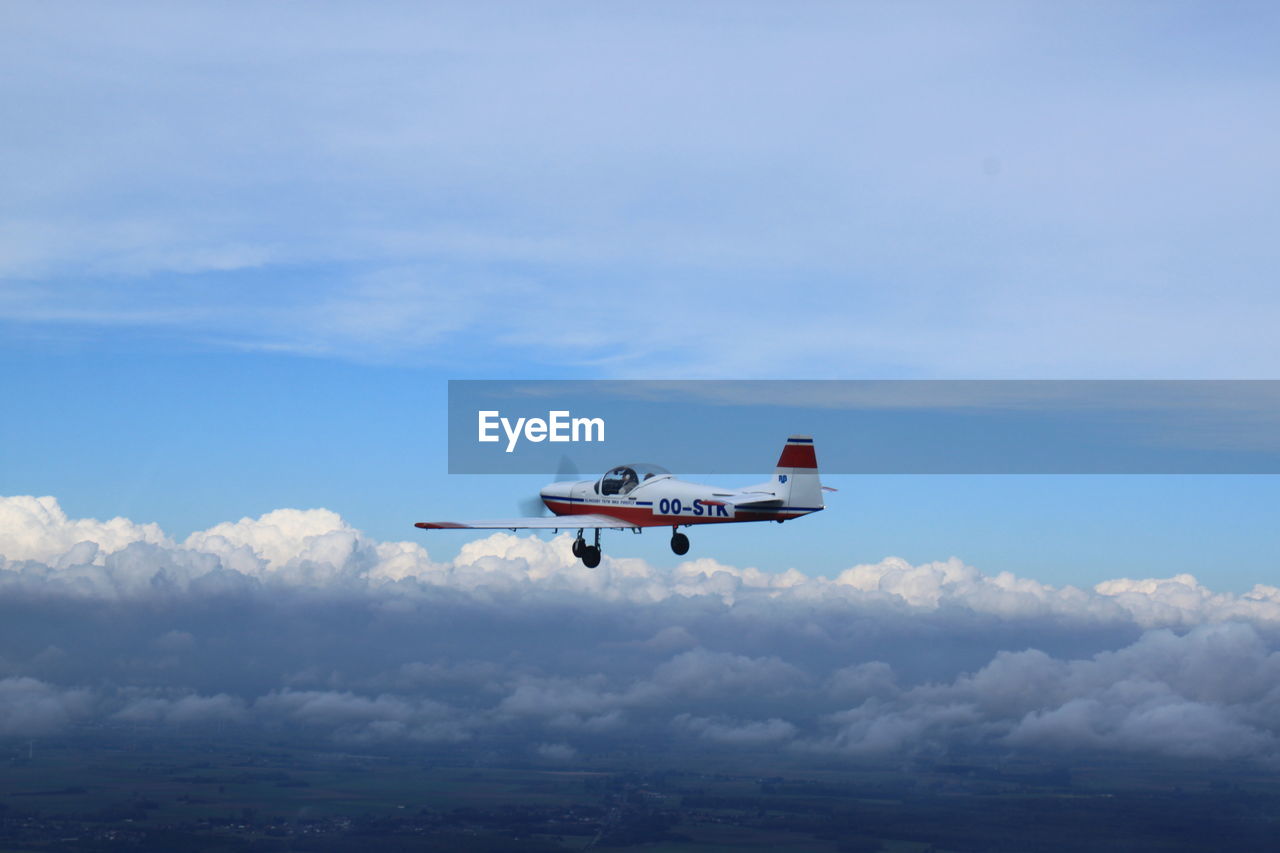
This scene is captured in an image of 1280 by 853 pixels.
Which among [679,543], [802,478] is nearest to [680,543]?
[679,543]

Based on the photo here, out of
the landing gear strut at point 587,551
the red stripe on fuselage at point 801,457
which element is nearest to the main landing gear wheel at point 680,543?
the landing gear strut at point 587,551

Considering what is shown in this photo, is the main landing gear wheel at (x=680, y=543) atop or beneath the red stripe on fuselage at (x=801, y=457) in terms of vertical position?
beneath

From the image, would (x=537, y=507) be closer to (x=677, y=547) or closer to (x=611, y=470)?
(x=611, y=470)

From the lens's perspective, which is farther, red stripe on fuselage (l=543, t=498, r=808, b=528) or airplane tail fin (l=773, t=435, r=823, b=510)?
red stripe on fuselage (l=543, t=498, r=808, b=528)

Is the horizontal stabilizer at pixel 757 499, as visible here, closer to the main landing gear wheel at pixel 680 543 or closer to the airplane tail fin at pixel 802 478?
the airplane tail fin at pixel 802 478

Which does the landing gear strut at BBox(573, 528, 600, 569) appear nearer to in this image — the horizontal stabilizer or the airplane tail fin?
the horizontal stabilizer

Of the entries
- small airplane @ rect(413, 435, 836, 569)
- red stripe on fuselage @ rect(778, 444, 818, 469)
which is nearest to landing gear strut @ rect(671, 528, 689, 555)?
small airplane @ rect(413, 435, 836, 569)

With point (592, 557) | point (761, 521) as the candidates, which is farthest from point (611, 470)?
point (761, 521)
